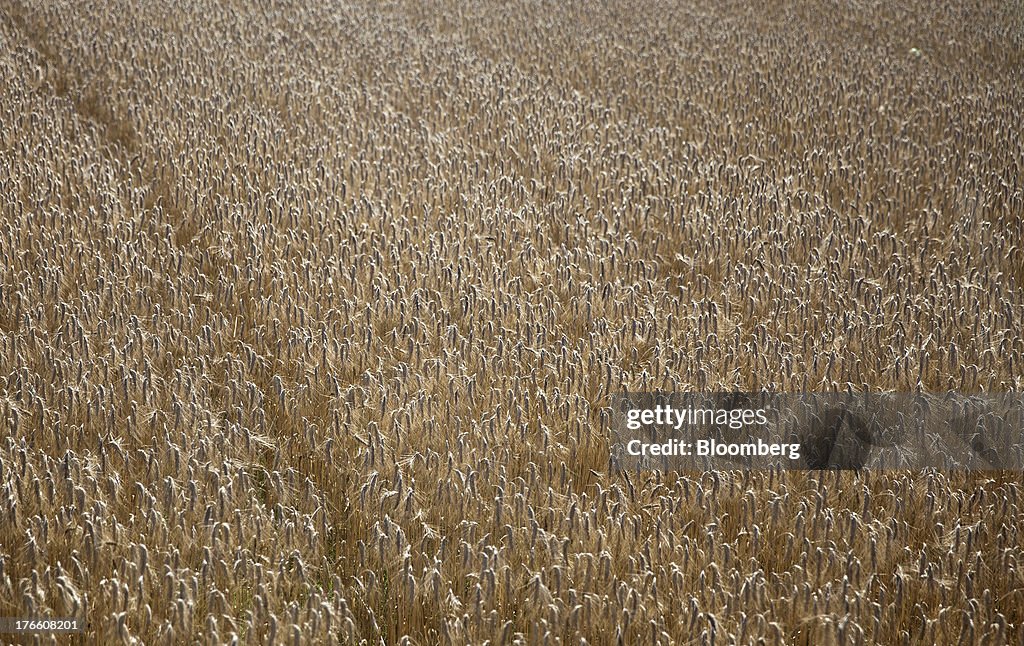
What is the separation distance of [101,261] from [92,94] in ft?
11.4

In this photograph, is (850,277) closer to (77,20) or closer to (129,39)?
(129,39)

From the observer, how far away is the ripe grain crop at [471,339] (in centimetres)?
242

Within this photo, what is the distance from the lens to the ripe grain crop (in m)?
2.42

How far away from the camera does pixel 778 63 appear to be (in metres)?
8.62
